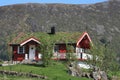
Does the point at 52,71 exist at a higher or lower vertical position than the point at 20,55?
lower

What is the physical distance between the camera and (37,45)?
75.4 metres

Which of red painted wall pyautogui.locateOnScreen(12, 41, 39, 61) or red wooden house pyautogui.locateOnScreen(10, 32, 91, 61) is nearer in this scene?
red wooden house pyautogui.locateOnScreen(10, 32, 91, 61)

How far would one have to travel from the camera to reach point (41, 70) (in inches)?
2393

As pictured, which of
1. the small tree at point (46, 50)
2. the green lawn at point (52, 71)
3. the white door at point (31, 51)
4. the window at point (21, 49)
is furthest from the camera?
the window at point (21, 49)

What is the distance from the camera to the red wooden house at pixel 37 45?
75562mm

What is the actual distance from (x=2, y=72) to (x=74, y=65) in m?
11.9

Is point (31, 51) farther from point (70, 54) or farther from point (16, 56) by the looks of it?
point (70, 54)

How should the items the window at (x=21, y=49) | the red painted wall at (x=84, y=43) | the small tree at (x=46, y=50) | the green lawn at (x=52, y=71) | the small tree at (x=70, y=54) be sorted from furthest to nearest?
the red painted wall at (x=84, y=43), the window at (x=21, y=49), the small tree at (x=70, y=54), the small tree at (x=46, y=50), the green lawn at (x=52, y=71)

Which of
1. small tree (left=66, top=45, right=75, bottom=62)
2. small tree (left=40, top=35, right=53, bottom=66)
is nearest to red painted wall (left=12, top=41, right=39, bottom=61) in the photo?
small tree (left=40, top=35, right=53, bottom=66)

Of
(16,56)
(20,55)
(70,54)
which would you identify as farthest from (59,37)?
(70,54)

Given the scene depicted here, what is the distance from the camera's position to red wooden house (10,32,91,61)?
75.6 metres

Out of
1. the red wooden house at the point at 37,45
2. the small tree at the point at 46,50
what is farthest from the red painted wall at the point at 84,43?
the small tree at the point at 46,50

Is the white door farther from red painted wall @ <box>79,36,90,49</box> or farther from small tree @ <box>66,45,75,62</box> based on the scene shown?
small tree @ <box>66,45,75,62</box>

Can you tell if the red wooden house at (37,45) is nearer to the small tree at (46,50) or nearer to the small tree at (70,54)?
the small tree at (46,50)
